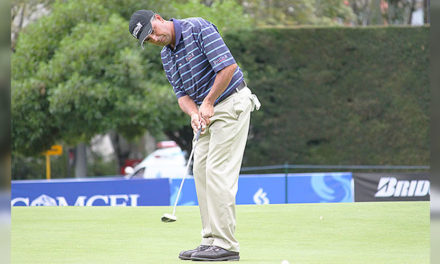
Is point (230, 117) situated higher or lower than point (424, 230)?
higher

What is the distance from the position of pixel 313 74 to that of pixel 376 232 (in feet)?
47.6

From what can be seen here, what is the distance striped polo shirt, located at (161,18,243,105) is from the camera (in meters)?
4.60

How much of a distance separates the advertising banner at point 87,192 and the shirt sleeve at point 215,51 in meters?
8.92

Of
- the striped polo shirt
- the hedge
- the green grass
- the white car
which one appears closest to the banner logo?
the hedge

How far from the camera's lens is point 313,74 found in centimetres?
2034

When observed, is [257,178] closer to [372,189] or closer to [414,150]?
[372,189]

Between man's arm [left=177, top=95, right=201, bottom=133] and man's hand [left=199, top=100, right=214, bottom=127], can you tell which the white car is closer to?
man's arm [left=177, top=95, right=201, bottom=133]

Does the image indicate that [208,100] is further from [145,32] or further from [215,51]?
[145,32]

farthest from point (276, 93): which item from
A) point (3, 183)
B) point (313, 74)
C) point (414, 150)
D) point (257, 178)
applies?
point (3, 183)

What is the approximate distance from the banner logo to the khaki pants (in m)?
10.7

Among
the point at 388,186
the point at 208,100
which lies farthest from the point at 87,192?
the point at 208,100

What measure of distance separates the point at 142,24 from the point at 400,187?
11.5 meters

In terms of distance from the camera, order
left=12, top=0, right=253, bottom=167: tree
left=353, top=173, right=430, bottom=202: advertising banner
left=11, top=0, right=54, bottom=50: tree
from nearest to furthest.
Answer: left=353, top=173, right=430, bottom=202: advertising banner → left=12, top=0, right=253, bottom=167: tree → left=11, top=0, right=54, bottom=50: tree

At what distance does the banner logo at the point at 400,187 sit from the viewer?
49.3ft
